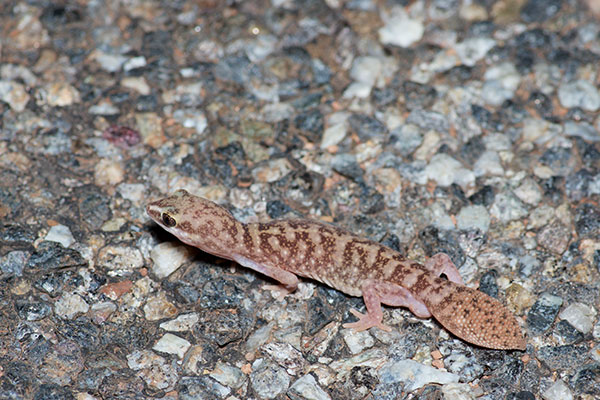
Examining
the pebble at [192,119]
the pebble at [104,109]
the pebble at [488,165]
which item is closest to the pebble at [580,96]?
the pebble at [488,165]

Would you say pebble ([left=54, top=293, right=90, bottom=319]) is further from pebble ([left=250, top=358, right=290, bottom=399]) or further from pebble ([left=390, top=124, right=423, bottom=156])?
pebble ([left=390, top=124, right=423, bottom=156])

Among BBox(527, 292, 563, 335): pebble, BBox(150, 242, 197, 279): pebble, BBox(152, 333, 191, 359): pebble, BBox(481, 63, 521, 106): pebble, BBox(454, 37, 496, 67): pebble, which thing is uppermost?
BBox(454, 37, 496, 67): pebble

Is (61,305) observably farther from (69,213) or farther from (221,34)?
(221,34)

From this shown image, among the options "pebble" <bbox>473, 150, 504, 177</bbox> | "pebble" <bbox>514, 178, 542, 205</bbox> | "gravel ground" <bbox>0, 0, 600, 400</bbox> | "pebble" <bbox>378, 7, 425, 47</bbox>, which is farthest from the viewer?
"pebble" <bbox>378, 7, 425, 47</bbox>

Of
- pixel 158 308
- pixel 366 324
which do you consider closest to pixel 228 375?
pixel 158 308

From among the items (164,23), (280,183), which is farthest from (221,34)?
(280,183)

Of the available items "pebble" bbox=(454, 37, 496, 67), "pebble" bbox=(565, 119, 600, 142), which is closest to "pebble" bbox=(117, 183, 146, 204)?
"pebble" bbox=(454, 37, 496, 67)

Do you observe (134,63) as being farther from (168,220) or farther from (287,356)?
(287,356)

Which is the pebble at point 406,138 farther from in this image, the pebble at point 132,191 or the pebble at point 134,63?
the pebble at point 134,63
